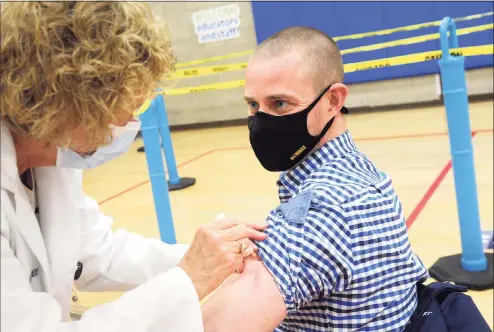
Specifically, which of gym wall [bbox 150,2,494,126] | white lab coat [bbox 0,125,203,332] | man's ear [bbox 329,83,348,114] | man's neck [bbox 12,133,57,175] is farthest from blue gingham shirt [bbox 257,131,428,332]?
gym wall [bbox 150,2,494,126]

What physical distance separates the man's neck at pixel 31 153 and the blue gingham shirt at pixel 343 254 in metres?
0.52

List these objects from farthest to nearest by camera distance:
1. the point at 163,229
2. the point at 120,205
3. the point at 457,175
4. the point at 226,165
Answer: the point at 226,165 → the point at 120,205 → the point at 163,229 → the point at 457,175

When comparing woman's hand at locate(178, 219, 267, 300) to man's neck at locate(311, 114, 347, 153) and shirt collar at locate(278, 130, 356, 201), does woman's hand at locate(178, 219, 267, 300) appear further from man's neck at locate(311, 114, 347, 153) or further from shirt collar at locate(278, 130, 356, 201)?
man's neck at locate(311, 114, 347, 153)

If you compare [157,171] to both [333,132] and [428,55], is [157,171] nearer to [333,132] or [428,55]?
[428,55]

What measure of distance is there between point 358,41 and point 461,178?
5153 mm

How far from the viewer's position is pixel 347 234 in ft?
3.17

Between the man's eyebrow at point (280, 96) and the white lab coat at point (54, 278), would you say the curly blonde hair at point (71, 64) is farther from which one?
the man's eyebrow at point (280, 96)

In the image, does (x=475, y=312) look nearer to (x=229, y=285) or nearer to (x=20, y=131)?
(x=229, y=285)

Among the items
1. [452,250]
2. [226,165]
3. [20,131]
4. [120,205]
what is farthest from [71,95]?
[226,165]

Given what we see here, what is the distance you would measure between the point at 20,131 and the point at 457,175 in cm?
188

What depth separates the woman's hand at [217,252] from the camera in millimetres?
1094

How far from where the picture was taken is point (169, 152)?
16.0ft

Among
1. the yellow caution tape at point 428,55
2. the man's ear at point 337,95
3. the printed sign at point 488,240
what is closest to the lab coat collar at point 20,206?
the man's ear at point 337,95

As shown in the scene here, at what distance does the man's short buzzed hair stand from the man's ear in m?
0.02
